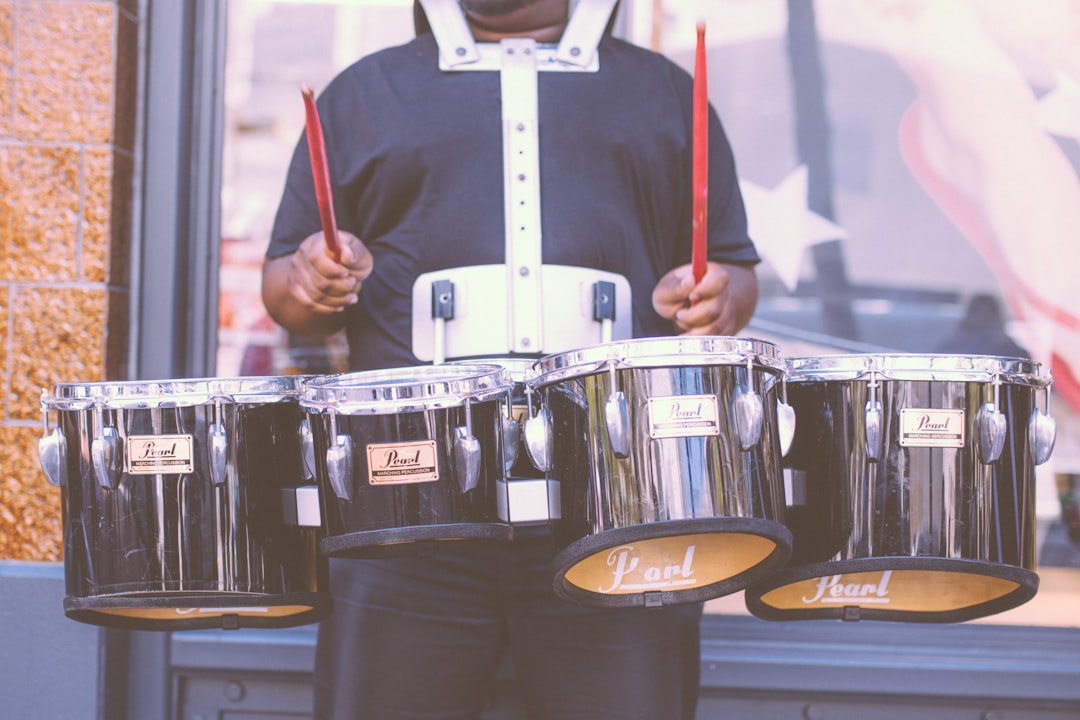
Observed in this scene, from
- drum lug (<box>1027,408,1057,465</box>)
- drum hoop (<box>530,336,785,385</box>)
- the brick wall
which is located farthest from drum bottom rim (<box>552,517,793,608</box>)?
the brick wall

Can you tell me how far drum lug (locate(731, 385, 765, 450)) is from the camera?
4.34 feet

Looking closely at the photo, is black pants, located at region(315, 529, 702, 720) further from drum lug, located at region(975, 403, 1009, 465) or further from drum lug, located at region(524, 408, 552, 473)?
drum lug, located at region(975, 403, 1009, 465)

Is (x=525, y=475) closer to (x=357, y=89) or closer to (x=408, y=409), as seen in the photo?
(x=408, y=409)

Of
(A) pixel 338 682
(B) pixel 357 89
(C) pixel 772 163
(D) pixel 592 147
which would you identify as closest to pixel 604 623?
(A) pixel 338 682

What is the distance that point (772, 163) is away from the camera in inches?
114

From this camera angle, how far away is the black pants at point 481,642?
168 cm

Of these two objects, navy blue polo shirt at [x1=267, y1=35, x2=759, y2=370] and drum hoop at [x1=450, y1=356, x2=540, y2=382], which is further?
navy blue polo shirt at [x1=267, y1=35, x2=759, y2=370]

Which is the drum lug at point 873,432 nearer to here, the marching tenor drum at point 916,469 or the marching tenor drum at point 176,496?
the marching tenor drum at point 916,469

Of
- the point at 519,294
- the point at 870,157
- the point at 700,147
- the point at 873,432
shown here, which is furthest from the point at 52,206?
the point at 870,157

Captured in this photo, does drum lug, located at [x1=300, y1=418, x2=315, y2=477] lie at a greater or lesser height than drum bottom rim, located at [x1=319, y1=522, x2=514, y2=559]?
greater

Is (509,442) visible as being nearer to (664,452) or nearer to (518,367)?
(518,367)

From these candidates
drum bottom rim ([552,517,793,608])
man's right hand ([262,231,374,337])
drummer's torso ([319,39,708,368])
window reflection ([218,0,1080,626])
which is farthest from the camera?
window reflection ([218,0,1080,626])

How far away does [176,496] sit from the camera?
146 cm

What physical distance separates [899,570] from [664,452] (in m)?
0.43
